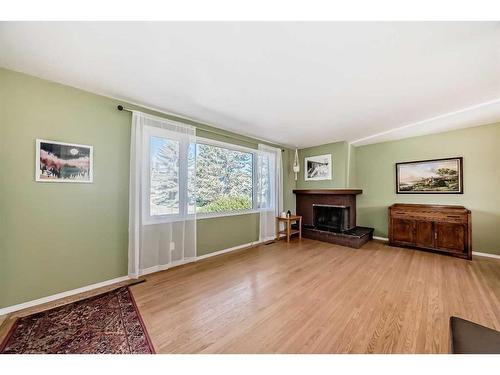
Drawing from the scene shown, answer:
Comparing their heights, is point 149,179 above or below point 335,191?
above

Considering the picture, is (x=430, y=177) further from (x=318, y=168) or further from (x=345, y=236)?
(x=318, y=168)

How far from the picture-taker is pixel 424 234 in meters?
3.68

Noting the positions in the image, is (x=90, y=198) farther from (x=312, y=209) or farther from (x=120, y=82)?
(x=312, y=209)

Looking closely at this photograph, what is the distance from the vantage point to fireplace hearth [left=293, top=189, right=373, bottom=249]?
→ 4.25 m

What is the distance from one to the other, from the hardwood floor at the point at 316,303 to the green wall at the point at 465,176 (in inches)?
30.6

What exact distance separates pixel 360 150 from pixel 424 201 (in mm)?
1764

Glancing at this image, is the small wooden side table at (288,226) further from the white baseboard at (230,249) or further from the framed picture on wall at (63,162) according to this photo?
the framed picture on wall at (63,162)

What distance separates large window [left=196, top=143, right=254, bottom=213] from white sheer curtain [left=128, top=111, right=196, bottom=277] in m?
0.33

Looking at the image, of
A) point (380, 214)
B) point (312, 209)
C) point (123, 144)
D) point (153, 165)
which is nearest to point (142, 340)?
point (153, 165)

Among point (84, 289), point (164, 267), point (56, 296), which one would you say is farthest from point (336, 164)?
point (56, 296)

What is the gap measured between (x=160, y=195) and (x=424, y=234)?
476 centimetres

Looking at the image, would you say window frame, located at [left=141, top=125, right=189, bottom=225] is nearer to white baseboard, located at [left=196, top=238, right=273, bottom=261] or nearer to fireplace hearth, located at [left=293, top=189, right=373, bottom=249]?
white baseboard, located at [left=196, top=238, right=273, bottom=261]

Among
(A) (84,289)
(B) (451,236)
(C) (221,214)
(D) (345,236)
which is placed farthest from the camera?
(D) (345,236)

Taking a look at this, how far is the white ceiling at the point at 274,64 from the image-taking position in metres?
1.46
